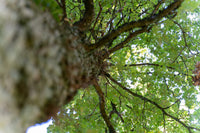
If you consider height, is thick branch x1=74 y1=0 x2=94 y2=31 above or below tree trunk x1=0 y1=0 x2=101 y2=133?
above

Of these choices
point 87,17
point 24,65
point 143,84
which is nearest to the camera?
point 24,65

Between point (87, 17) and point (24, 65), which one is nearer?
point (24, 65)

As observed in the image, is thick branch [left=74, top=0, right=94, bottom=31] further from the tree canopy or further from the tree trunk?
the tree trunk

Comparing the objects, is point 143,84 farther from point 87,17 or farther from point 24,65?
point 24,65

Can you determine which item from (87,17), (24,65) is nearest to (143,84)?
(87,17)

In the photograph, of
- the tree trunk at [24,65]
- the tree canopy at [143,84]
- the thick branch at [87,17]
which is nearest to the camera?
the tree trunk at [24,65]

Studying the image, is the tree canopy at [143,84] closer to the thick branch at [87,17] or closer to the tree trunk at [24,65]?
the thick branch at [87,17]

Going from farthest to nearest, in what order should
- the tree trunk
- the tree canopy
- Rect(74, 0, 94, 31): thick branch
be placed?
the tree canopy
Rect(74, 0, 94, 31): thick branch
the tree trunk

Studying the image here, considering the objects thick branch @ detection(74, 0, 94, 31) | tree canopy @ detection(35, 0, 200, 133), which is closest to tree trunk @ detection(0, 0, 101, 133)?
thick branch @ detection(74, 0, 94, 31)

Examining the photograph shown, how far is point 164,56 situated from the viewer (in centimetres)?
455

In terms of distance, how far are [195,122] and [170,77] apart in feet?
5.19

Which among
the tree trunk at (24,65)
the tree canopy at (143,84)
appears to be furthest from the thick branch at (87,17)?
the tree trunk at (24,65)

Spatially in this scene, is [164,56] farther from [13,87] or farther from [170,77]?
[13,87]

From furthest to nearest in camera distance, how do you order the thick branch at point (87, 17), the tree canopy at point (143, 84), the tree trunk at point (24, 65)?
the tree canopy at point (143, 84) < the thick branch at point (87, 17) < the tree trunk at point (24, 65)
